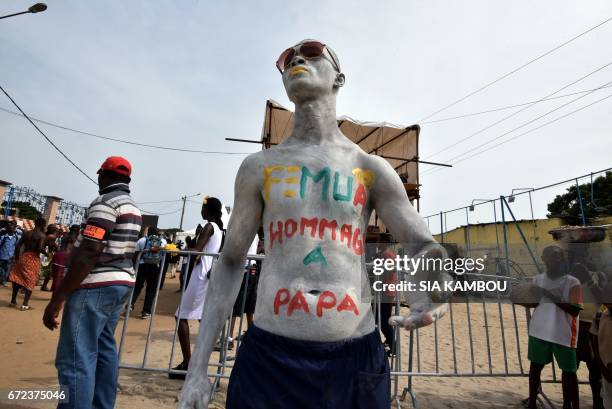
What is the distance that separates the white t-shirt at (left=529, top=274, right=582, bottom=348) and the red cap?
169 inches

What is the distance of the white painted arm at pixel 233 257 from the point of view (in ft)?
4.37

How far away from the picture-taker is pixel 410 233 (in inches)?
49.8

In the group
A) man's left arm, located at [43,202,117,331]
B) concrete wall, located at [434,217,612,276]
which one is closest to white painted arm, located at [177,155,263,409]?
man's left arm, located at [43,202,117,331]

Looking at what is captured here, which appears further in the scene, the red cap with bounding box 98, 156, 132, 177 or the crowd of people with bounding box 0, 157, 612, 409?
the red cap with bounding box 98, 156, 132, 177

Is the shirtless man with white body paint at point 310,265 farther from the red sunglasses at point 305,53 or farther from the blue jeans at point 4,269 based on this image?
the blue jeans at point 4,269

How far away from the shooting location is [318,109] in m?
1.46

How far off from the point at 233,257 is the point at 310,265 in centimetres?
37

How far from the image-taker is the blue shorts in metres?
1.11

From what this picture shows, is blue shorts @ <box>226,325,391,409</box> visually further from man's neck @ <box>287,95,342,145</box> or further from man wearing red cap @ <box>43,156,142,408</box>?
man wearing red cap @ <box>43,156,142,408</box>

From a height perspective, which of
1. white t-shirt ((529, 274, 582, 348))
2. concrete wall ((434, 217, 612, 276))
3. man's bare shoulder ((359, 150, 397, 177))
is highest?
concrete wall ((434, 217, 612, 276))

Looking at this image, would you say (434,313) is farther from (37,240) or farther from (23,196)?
(23,196)

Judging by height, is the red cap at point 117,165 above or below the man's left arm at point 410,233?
above

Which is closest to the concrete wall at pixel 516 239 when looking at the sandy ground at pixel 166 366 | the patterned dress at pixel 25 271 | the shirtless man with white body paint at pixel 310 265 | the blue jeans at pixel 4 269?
the sandy ground at pixel 166 366

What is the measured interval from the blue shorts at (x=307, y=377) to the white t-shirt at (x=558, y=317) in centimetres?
335
